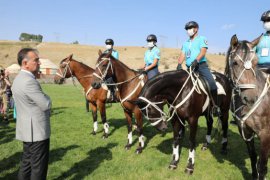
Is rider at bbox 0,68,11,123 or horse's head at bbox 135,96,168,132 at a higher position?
horse's head at bbox 135,96,168,132

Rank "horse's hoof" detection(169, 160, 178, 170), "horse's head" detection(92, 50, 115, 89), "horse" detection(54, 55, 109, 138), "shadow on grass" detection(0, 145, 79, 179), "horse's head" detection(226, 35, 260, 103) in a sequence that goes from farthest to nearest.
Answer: "horse" detection(54, 55, 109, 138) < "horse's head" detection(92, 50, 115, 89) < "horse's hoof" detection(169, 160, 178, 170) < "shadow on grass" detection(0, 145, 79, 179) < "horse's head" detection(226, 35, 260, 103)

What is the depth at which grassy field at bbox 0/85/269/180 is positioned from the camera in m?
5.82

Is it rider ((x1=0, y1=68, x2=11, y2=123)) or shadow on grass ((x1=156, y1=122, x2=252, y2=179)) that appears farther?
rider ((x1=0, y1=68, x2=11, y2=123))

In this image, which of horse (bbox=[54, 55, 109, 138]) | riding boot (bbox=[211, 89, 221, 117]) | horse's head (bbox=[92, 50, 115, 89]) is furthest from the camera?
horse (bbox=[54, 55, 109, 138])

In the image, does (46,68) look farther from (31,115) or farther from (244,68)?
(244,68)

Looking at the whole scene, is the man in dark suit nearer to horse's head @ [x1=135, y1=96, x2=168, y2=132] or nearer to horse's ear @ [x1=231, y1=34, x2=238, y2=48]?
horse's head @ [x1=135, y1=96, x2=168, y2=132]

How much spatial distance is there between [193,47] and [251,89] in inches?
93.0

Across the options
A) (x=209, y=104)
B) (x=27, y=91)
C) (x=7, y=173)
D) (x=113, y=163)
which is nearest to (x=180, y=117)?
(x=209, y=104)

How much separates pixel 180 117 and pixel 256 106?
6.28ft

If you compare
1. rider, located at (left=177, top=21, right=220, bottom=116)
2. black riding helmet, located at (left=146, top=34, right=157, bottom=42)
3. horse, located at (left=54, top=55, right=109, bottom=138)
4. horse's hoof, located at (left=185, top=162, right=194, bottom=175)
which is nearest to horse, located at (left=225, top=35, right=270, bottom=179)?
rider, located at (left=177, top=21, right=220, bottom=116)

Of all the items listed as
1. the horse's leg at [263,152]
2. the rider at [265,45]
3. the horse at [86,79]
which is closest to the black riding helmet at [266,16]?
the rider at [265,45]

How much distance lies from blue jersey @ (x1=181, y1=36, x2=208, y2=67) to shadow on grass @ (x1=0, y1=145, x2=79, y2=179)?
15.0 feet

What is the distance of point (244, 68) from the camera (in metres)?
4.15

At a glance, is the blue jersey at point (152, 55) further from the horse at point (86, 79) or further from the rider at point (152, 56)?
the horse at point (86, 79)
